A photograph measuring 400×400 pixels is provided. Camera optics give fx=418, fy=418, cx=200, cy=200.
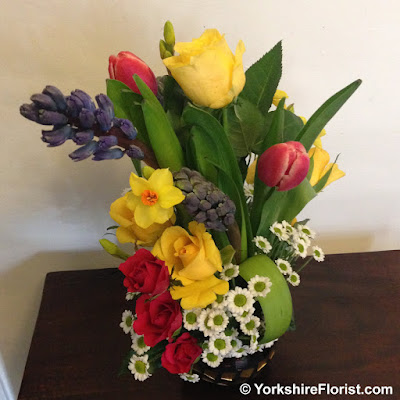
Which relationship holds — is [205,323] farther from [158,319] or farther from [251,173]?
[251,173]

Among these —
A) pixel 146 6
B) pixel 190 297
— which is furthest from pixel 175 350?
pixel 146 6

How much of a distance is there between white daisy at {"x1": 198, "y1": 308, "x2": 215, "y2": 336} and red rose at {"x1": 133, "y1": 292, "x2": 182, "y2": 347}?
1.0 inches

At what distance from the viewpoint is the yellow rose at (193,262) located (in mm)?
484

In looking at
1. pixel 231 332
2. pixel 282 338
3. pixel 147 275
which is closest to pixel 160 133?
pixel 147 275

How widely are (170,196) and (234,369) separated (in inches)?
12.1

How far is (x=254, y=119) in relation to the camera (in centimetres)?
53

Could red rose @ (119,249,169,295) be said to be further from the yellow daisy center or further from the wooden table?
the wooden table

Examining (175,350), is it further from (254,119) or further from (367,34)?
(367,34)

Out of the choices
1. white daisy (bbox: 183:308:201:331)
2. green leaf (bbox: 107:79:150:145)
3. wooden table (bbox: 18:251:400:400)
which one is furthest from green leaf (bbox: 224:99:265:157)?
wooden table (bbox: 18:251:400:400)

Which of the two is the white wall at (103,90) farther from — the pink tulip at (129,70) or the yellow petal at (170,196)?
the yellow petal at (170,196)

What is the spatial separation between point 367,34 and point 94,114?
558 mm

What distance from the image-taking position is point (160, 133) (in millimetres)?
479

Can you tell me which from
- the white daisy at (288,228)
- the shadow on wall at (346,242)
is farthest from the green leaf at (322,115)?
the shadow on wall at (346,242)

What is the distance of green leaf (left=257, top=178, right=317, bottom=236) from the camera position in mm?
536
